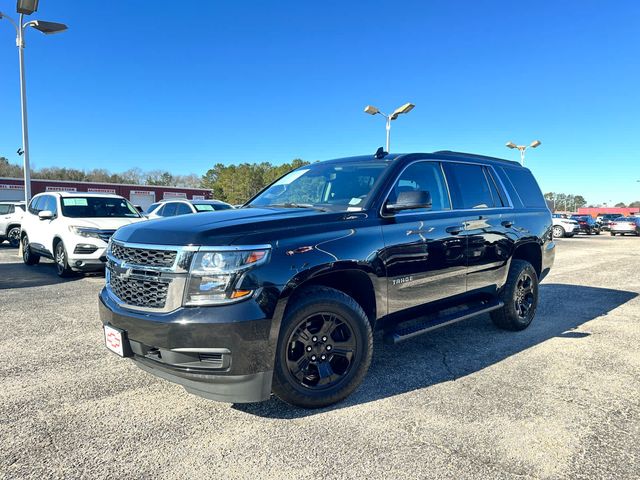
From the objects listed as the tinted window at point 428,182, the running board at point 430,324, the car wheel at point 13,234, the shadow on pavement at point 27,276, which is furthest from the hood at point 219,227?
the car wheel at point 13,234

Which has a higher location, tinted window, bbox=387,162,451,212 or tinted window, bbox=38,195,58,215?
tinted window, bbox=387,162,451,212

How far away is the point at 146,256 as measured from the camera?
2900 mm

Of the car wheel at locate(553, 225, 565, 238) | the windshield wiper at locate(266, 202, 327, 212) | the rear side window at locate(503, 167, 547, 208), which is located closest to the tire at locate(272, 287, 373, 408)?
the windshield wiper at locate(266, 202, 327, 212)

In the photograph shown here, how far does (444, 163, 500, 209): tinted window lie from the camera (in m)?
4.39

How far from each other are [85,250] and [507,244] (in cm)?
707

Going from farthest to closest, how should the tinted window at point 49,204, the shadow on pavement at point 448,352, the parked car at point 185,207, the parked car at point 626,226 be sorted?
the parked car at point 626,226
the parked car at point 185,207
the tinted window at point 49,204
the shadow on pavement at point 448,352

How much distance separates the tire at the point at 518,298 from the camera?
16.1 feet

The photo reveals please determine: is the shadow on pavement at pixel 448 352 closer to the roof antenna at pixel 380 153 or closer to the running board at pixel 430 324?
the running board at pixel 430 324

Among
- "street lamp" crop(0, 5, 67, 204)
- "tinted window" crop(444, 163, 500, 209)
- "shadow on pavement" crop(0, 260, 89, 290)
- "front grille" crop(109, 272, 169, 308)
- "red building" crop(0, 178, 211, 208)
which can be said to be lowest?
"shadow on pavement" crop(0, 260, 89, 290)

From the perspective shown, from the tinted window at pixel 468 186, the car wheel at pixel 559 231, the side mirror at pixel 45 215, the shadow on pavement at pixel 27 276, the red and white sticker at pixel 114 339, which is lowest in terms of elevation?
the shadow on pavement at pixel 27 276

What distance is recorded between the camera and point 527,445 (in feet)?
8.71

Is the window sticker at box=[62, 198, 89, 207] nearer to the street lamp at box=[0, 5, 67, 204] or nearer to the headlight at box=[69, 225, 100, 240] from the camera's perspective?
the headlight at box=[69, 225, 100, 240]

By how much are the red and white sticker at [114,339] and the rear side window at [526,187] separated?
4496mm

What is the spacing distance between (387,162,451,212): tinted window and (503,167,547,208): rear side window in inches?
57.7
